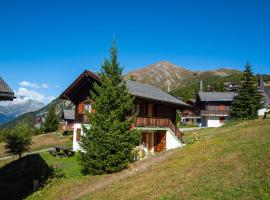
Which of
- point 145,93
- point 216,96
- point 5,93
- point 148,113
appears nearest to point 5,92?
point 5,93

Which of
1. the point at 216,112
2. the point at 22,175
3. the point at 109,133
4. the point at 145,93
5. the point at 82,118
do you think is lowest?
the point at 22,175

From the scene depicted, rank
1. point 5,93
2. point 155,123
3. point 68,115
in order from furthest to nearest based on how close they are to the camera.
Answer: point 68,115 → point 155,123 → point 5,93

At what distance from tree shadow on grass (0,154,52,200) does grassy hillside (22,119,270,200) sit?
2393 millimetres

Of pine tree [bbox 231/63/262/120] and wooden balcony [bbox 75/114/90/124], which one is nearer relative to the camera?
wooden balcony [bbox 75/114/90/124]

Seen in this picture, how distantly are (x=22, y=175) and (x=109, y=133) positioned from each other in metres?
10.9

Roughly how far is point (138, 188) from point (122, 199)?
1.73 meters

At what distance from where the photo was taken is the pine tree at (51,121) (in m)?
72.3

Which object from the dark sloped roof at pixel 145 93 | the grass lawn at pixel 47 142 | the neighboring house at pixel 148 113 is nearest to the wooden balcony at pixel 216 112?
the grass lawn at pixel 47 142

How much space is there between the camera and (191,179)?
1680 cm

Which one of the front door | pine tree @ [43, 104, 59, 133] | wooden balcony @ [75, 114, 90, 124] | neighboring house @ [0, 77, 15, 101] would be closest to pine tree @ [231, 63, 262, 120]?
the front door

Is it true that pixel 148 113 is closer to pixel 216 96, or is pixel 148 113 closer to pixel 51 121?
pixel 216 96

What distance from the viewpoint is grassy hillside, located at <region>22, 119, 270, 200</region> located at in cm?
1452

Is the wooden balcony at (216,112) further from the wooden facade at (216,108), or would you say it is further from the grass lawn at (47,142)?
the grass lawn at (47,142)

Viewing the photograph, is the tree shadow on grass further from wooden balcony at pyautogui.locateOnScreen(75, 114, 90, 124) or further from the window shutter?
the window shutter
